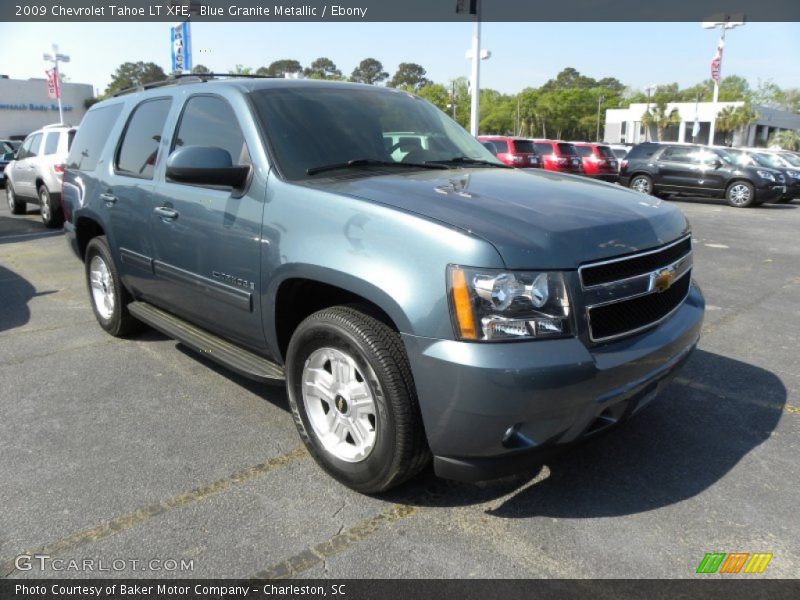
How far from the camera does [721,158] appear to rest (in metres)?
17.4

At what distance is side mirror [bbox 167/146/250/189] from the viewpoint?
10.1 feet

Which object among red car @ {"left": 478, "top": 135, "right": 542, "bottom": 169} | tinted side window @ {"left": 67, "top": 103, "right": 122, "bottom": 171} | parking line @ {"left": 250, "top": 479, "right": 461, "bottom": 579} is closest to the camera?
parking line @ {"left": 250, "top": 479, "right": 461, "bottom": 579}

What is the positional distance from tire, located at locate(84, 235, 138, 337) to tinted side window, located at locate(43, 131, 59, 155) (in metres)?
7.55

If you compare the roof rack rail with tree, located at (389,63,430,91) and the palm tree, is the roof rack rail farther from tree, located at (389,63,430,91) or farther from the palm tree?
tree, located at (389,63,430,91)

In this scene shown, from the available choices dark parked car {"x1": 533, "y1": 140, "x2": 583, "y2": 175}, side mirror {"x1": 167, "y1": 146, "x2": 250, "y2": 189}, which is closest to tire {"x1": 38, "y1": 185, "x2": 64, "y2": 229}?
side mirror {"x1": 167, "y1": 146, "x2": 250, "y2": 189}

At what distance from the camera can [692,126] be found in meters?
82.4

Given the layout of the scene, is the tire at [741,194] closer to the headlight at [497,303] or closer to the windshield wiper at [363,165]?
the windshield wiper at [363,165]

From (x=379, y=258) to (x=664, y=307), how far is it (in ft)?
4.47

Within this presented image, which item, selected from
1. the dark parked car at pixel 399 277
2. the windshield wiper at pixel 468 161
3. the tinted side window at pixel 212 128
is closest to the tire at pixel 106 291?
the dark parked car at pixel 399 277

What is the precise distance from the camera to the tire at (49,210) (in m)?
11.4

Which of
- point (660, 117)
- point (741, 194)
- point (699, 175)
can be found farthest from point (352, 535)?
point (660, 117)

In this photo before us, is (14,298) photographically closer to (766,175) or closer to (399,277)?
(399,277)

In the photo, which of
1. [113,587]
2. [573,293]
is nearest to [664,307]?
[573,293]

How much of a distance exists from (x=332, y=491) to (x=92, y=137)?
3925mm
